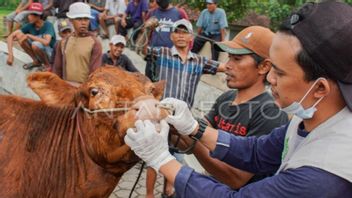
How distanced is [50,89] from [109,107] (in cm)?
43

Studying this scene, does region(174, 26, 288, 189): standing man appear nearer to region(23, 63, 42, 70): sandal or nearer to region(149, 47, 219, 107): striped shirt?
region(149, 47, 219, 107): striped shirt

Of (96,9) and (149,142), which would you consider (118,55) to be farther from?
(96,9)

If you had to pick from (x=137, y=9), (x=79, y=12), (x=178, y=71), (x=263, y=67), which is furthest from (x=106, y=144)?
(x=137, y=9)

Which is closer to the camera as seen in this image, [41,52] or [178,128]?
[178,128]

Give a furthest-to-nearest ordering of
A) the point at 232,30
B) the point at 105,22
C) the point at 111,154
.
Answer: the point at 232,30 < the point at 105,22 < the point at 111,154

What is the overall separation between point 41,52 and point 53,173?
570 centimetres

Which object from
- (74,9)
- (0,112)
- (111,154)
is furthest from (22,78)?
(111,154)

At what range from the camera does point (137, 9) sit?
27.7 feet

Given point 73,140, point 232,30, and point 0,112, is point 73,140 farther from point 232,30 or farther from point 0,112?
point 232,30

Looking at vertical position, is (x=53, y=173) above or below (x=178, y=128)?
below

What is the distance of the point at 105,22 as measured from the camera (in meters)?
9.59

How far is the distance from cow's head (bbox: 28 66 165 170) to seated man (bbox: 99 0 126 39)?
727 cm

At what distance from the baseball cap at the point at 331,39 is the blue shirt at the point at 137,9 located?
6.96 meters

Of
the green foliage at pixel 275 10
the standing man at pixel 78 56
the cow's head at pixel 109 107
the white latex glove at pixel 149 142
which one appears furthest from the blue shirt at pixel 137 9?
the white latex glove at pixel 149 142
